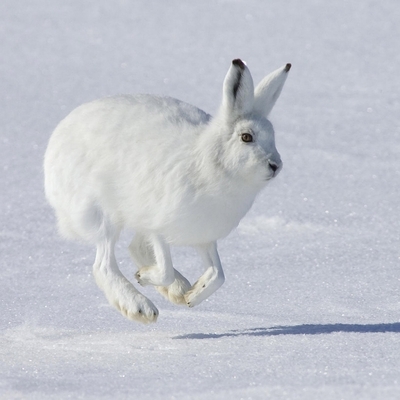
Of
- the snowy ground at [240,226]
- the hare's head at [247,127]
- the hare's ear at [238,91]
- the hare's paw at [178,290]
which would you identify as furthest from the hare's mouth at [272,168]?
the hare's paw at [178,290]

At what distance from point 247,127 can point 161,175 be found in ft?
1.54

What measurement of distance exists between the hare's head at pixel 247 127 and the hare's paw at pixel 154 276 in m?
0.63

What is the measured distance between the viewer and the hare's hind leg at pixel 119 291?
15.9 feet

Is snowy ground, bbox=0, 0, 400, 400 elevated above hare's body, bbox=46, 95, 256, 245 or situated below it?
below

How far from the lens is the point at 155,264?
523 cm

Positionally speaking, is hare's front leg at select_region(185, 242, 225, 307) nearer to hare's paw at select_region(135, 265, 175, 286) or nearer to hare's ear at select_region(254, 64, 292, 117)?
hare's paw at select_region(135, 265, 175, 286)

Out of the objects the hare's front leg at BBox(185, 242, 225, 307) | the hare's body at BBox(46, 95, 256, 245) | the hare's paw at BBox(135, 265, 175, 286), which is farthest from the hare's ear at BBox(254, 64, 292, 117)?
the hare's paw at BBox(135, 265, 175, 286)

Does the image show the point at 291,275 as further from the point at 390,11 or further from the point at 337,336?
the point at 390,11

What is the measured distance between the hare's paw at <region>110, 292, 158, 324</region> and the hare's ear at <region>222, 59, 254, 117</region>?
0.98m

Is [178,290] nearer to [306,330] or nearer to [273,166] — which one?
[306,330]

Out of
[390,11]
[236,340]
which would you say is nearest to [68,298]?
[236,340]

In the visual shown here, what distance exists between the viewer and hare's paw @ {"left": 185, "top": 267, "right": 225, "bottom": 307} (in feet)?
15.8

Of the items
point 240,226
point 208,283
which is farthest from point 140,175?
point 240,226

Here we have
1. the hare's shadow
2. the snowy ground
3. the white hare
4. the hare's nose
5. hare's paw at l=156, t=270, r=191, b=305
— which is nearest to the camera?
the snowy ground
